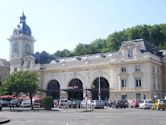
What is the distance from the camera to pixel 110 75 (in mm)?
80375

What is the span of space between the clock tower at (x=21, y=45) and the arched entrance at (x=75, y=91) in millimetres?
16090

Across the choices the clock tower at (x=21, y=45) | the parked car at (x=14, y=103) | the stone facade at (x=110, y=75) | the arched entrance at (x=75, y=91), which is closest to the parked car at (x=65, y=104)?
the parked car at (x=14, y=103)

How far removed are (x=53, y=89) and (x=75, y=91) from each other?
888 centimetres

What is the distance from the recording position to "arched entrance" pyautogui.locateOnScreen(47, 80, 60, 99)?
8911 centimetres

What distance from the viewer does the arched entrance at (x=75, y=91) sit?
8422cm

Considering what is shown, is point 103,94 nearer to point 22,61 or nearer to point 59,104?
point 59,104

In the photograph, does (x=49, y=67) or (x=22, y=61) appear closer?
(x=49, y=67)

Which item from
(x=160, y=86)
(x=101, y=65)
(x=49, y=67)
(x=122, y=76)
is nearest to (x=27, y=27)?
(x=49, y=67)

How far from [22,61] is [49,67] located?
1026 centimetres

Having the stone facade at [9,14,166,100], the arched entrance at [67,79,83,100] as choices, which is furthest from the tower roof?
the arched entrance at [67,79,83,100]

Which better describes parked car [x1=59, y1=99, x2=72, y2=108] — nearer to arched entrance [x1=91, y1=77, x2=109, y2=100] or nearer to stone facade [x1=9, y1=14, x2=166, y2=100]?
stone facade [x1=9, y1=14, x2=166, y2=100]

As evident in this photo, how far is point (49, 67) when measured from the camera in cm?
9125

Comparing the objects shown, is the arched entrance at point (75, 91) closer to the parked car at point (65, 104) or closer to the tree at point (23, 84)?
the parked car at point (65, 104)

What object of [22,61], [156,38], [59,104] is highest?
[156,38]
